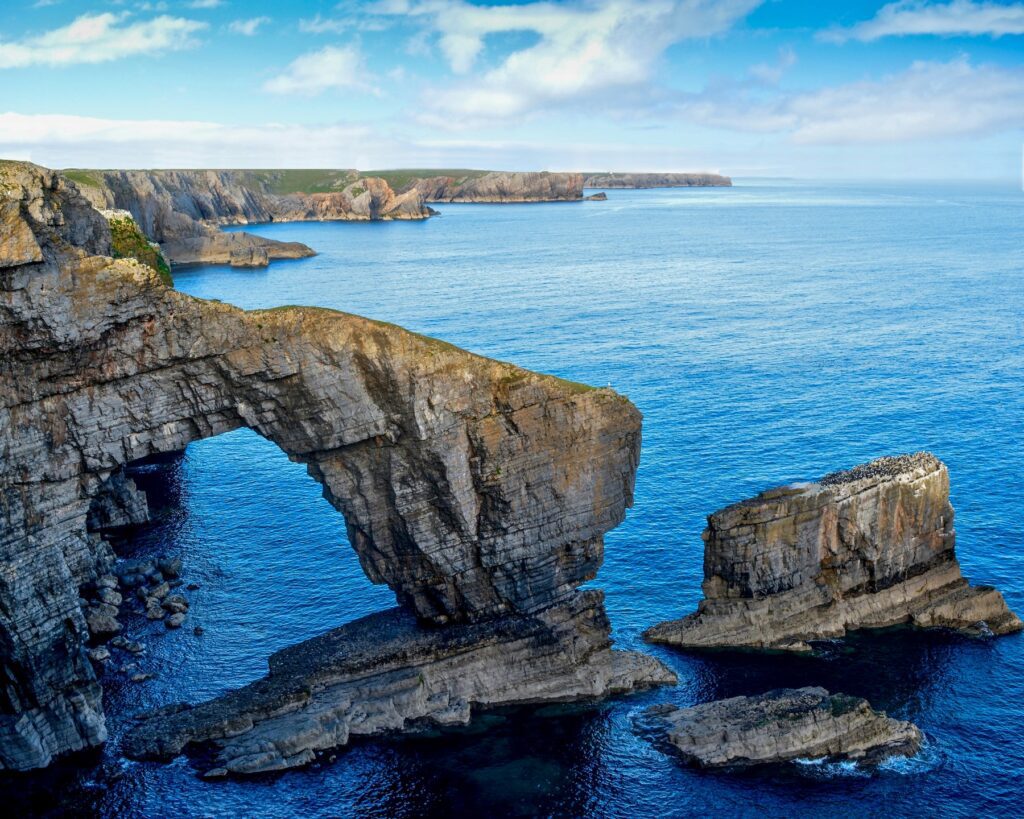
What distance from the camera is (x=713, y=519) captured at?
195 feet

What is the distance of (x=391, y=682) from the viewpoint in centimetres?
5178

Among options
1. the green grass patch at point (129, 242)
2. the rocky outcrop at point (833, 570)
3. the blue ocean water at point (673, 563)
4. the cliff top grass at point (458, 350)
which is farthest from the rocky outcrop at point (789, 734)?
the green grass patch at point (129, 242)

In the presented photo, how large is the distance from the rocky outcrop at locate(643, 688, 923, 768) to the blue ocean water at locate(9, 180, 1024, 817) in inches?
42.9

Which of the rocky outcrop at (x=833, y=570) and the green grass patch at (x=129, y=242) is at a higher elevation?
the green grass patch at (x=129, y=242)

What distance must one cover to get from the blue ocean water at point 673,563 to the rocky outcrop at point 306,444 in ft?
16.2

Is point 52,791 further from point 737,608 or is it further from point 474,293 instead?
point 474,293

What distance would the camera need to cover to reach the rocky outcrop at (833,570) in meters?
58.9

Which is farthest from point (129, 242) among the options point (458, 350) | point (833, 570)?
point (833, 570)

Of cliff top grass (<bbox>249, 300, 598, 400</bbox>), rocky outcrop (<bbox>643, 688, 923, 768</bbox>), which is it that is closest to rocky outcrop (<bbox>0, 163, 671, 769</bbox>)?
cliff top grass (<bbox>249, 300, 598, 400</bbox>)

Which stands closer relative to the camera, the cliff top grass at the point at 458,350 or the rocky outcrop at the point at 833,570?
the cliff top grass at the point at 458,350

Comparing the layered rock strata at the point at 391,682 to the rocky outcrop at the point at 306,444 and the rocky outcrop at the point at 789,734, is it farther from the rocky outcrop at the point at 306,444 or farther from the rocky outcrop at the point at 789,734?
the rocky outcrop at the point at 789,734

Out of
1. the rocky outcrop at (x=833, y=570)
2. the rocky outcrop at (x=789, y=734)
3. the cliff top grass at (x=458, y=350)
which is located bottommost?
the rocky outcrop at (x=789, y=734)

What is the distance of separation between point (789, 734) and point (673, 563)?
2161 centimetres

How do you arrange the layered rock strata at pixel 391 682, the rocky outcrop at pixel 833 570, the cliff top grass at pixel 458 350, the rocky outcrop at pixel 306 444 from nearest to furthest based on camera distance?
the rocky outcrop at pixel 306 444 < the cliff top grass at pixel 458 350 < the layered rock strata at pixel 391 682 < the rocky outcrop at pixel 833 570
